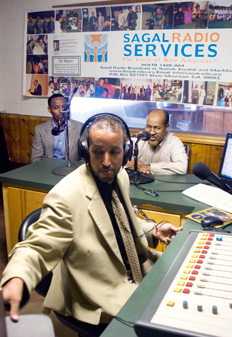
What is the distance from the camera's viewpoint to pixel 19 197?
2.31m

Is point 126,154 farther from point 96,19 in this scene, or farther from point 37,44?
point 37,44

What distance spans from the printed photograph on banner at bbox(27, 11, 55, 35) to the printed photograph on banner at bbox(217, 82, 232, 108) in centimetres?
204

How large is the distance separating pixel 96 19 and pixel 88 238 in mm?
3030

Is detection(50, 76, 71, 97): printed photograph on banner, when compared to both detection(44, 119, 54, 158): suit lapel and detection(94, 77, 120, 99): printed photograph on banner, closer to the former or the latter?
detection(94, 77, 120, 99): printed photograph on banner

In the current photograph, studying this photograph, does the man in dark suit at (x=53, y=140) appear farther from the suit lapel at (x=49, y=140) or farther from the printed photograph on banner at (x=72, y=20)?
the printed photograph on banner at (x=72, y=20)

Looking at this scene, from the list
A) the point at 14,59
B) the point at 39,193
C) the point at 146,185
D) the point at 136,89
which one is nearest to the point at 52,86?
the point at 14,59

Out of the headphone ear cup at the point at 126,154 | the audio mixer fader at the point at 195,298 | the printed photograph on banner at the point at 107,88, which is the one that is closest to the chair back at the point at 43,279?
the headphone ear cup at the point at 126,154

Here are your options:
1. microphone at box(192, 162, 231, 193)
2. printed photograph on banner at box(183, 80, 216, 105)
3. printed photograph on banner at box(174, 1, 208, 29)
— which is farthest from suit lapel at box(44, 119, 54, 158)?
microphone at box(192, 162, 231, 193)

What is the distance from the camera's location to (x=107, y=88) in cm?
353

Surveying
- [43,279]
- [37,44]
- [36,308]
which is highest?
[37,44]

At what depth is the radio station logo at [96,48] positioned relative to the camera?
345cm

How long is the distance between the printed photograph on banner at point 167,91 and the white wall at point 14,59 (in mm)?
1341

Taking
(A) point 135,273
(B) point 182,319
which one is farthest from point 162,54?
(B) point 182,319

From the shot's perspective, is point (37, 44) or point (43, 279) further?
point (37, 44)
